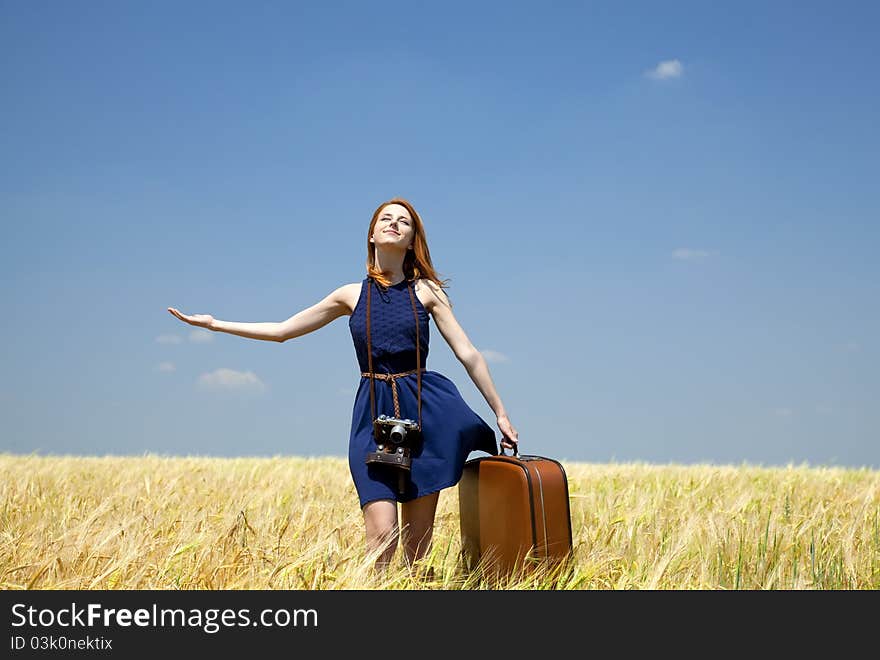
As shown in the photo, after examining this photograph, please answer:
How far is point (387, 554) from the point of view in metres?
4.02

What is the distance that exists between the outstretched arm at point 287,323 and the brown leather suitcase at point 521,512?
110 centimetres

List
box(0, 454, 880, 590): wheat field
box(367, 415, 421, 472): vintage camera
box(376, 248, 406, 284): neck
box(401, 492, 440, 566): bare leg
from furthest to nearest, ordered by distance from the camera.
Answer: box(376, 248, 406, 284): neck
box(401, 492, 440, 566): bare leg
box(367, 415, 421, 472): vintage camera
box(0, 454, 880, 590): wheat field

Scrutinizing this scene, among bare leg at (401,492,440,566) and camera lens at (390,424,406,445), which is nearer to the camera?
camera lens at (390,424,406,445)

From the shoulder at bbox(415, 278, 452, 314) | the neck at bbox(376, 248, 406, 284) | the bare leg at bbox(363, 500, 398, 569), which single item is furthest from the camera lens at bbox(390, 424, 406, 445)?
the neck at bbox(376, 248, 406, 284)

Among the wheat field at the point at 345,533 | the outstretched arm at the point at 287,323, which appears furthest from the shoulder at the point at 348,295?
the wheat field at the point at 345,533

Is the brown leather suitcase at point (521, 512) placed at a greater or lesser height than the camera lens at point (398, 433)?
lesser

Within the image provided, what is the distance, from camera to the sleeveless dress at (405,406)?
159 inches

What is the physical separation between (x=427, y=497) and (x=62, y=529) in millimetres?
2372

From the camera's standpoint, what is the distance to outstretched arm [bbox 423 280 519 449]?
4.20 meters

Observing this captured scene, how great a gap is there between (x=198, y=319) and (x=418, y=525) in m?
1.59

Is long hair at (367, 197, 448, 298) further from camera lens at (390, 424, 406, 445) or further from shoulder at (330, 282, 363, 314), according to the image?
camera lens at (390, 424, 406, 445)

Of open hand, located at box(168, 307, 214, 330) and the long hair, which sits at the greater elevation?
the long hair

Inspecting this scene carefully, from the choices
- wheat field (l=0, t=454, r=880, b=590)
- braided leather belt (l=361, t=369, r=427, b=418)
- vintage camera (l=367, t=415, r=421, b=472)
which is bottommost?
wheat field (l=0, t=454, r=880, b=590)

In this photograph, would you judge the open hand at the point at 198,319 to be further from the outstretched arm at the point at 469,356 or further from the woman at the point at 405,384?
the outstretched arm at the point at 469,356
